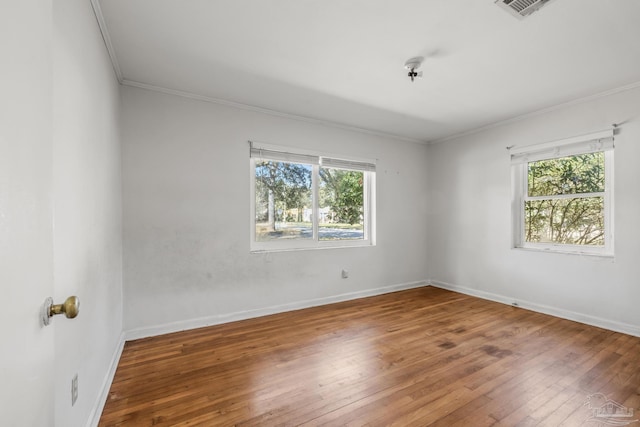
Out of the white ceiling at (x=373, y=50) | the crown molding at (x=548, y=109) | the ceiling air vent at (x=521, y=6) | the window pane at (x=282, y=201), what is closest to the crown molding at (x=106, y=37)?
the white ceiling at (x=373, y=50)

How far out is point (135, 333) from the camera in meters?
2.90

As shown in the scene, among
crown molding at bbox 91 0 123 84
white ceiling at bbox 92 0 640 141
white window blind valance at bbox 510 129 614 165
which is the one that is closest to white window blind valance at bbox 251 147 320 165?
white ceiling at bbox 92 0 640 141

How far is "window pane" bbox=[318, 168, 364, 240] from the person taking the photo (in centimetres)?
417

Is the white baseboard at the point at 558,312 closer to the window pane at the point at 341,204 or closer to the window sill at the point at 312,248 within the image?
the window sill at the point at 312,248

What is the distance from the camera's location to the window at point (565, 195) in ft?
10.7

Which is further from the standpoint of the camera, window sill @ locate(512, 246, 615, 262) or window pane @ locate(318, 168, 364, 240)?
window pane @ locate(318, 168, 364, 240)

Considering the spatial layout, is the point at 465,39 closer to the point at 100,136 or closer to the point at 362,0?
the point at 362,0

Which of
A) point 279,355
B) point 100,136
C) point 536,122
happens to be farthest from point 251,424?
point 536,122

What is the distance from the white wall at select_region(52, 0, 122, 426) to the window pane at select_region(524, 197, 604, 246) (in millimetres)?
4647

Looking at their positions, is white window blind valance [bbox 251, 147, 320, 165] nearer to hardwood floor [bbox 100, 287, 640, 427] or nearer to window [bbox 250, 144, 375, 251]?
window [bbox 250, 144, 375, 251]

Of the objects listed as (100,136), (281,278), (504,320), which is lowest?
(504,320)

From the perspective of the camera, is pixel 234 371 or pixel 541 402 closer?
pixel 541 402

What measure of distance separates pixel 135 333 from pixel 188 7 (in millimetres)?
Answer: 2825

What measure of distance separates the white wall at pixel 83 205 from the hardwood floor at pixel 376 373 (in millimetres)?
420
